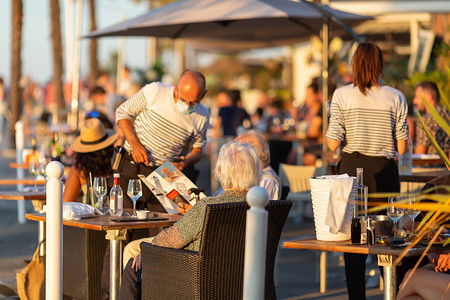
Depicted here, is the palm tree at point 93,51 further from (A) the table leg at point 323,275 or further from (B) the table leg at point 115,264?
(B) the table leg at point 115,264

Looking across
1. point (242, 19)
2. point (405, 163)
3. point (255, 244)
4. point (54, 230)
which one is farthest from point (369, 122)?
point (242, 19)

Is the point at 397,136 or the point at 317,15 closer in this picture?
the point at 397,136

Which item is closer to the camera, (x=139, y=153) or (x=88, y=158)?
(x=139, y=153)

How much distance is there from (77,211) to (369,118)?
2166 millimetres

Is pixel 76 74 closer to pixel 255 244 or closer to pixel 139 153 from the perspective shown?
pixel 139 153

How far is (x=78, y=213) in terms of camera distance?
519 cm

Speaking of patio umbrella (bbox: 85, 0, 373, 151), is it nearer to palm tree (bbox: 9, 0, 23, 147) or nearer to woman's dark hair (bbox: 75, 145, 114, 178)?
woman's dark hair (bbox: 75, 145, 114, 178)

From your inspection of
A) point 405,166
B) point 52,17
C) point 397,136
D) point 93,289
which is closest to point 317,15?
point 405,166

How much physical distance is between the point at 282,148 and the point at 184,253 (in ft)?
24.9

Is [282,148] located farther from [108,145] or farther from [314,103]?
[108,145]

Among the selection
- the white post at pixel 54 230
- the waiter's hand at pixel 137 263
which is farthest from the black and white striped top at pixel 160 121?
the white post at pixel 54 230

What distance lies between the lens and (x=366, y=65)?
5.82 meters

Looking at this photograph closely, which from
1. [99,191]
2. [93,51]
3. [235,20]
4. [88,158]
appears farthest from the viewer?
[93,51]

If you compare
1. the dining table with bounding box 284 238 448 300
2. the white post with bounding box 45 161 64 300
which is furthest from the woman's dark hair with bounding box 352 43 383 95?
the white post with bounding box 45 161 64 300
